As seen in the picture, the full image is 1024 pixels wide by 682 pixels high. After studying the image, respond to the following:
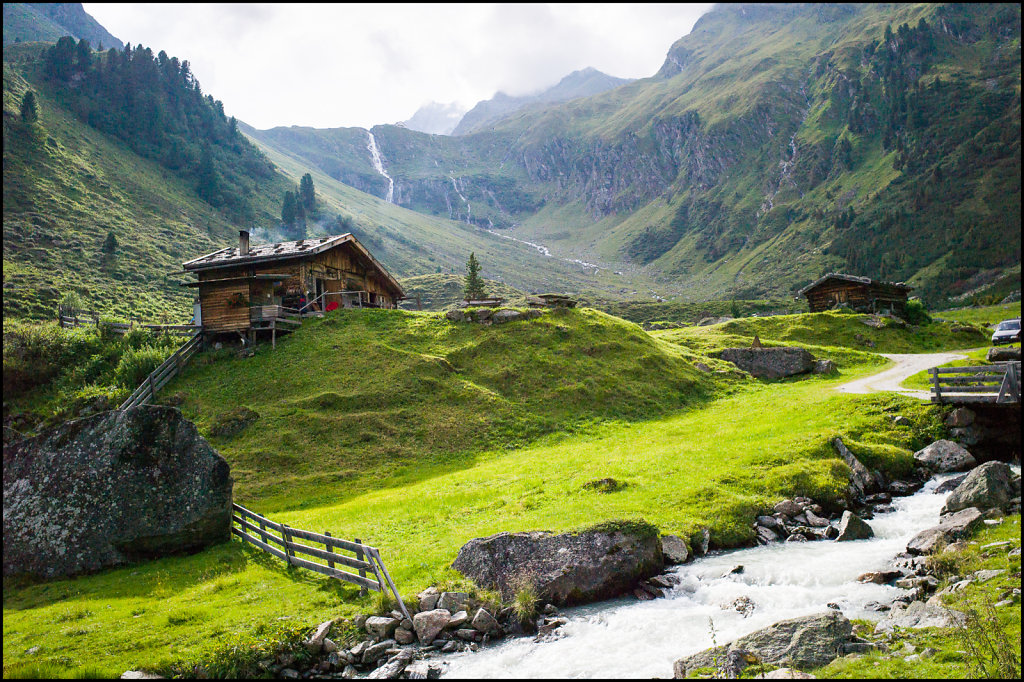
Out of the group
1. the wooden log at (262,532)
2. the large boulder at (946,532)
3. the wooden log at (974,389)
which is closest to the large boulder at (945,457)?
the wooden log at (974,389)

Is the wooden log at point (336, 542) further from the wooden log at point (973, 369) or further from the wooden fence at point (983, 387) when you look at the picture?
the wooden log at point (973, 369)

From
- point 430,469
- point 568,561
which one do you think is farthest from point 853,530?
point 430,469

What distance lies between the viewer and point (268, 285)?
49625 mm

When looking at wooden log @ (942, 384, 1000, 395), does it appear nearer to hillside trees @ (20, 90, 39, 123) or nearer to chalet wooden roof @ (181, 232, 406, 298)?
chalet wooden roof @ (181, 232, 406, 298)

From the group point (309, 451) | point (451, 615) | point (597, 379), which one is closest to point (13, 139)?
point (309, 451)

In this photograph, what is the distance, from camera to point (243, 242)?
53156 mm

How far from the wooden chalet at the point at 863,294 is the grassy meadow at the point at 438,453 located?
24.9 m

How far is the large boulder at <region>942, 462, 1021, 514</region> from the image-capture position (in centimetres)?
1662

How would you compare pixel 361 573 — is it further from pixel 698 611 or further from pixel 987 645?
pixel 987 645

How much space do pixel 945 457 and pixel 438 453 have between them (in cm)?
2595

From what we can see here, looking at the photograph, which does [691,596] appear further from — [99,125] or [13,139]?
[99,125]

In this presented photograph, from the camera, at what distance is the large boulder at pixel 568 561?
15.6 m

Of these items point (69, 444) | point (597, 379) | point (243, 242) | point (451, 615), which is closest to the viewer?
point (451, 615)

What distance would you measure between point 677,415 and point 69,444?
3410 cm
